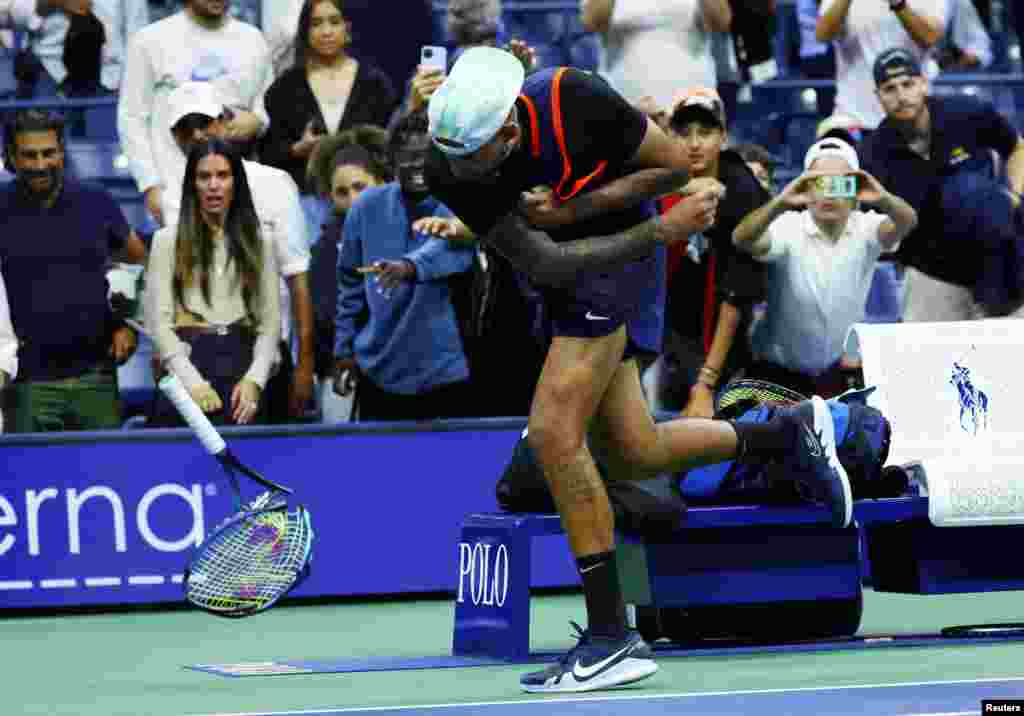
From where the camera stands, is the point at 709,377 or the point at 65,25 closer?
the point at 709,377

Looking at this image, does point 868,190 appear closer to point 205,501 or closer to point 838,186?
point 838,186

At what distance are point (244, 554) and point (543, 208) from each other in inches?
63.5

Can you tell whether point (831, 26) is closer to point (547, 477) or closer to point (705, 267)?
point (705, 267)

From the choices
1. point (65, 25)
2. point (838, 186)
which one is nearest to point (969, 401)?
point (838, 186)

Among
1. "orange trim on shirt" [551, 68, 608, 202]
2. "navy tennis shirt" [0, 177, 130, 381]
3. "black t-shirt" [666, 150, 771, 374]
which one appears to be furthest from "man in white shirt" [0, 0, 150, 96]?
"orange trim on shirt" [551, 68, 608, 202]

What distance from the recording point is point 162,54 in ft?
34.3

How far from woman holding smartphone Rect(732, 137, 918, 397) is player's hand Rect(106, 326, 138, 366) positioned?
274 cm

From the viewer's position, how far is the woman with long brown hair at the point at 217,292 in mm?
9211

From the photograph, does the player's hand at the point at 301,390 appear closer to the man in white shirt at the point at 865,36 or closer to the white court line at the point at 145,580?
the white court line at the point at 145,580

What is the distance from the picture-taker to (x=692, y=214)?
6375 mm

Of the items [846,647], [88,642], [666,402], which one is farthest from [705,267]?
[88,642]

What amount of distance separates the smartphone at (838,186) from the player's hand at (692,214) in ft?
7.84

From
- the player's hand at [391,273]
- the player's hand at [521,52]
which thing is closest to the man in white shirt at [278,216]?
the player's hand at [391,273]

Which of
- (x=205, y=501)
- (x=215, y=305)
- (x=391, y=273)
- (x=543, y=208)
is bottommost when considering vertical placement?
(x=205, y=501)
